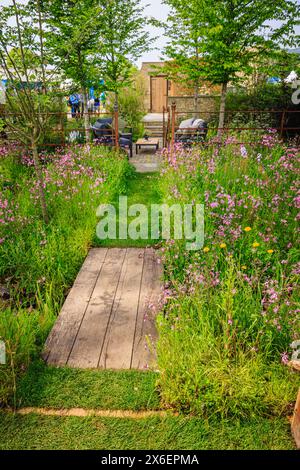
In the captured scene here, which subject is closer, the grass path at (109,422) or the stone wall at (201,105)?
the grass path at (109,422)

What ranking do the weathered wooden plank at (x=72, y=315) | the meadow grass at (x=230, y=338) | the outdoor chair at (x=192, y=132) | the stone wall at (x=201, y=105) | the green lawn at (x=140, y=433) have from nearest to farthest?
1. the green lawn at (x=140, y=433)
2. the meadow grass at (x=230, y=338)
3. the weathered wooden plank at (x=72, y=315)
4. the outdoor chair at (x=192, y=132)
5. the stone wall at (x=201, y=105)

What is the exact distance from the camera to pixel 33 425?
2477 millimetres

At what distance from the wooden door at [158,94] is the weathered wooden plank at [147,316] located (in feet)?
68.4

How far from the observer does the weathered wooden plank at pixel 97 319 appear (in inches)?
120

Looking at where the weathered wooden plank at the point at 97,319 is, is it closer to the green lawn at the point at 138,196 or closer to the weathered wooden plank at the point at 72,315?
the weathered wooden plank at the point at 72,315

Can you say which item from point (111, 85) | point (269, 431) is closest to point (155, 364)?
point (269, 431)

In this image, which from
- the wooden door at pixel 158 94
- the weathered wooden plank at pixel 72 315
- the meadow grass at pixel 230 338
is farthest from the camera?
the wooden door at pixel 158 94

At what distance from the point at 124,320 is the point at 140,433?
1199mm

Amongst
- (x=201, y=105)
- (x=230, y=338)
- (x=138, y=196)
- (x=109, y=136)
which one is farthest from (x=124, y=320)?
(x=201, y=105)

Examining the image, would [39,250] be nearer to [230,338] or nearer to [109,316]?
[109,316]

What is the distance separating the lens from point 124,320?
3.47 metres

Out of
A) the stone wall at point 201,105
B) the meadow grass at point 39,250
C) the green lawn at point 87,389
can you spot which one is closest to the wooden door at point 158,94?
the stone wall at point 201,105
